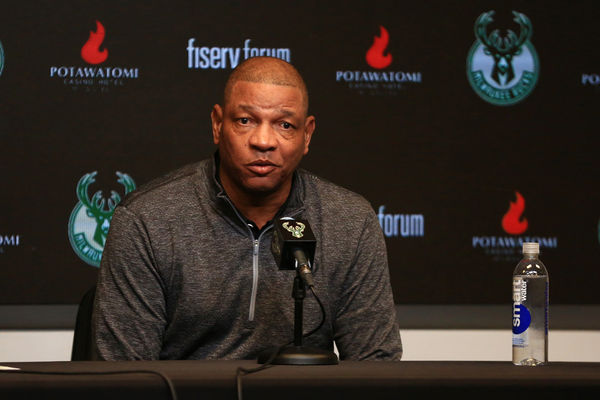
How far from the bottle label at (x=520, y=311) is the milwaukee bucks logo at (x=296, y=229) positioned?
0.40m

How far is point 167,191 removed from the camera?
6.97ft

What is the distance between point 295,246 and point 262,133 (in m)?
0.58

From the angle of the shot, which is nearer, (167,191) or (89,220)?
(167,191)

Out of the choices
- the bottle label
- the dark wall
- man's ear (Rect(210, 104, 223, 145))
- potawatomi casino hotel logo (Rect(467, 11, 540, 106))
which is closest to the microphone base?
the bottle label

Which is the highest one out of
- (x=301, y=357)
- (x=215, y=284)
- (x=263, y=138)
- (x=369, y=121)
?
(x=369, y=121)

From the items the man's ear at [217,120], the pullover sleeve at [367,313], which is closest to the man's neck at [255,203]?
the man's ear at [217,120]

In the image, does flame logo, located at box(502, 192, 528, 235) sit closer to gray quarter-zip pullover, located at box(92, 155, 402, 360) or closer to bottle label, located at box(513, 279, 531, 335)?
gray quarter-zip pullover, located at box(92, 155, 402, 360)

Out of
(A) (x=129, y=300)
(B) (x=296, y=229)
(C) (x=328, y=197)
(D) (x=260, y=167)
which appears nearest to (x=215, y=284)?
(A) (x=129, y=300)

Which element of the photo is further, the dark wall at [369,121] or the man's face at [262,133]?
the dark wall at [369,121]

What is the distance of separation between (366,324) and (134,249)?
59 cm

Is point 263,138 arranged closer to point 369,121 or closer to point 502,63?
point 369,121

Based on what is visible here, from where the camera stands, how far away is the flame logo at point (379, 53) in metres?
3.10

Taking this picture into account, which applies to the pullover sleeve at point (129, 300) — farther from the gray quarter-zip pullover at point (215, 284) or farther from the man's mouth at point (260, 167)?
the man's mouth at point (260, 167)

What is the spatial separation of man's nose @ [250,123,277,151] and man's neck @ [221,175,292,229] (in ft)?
0.48
